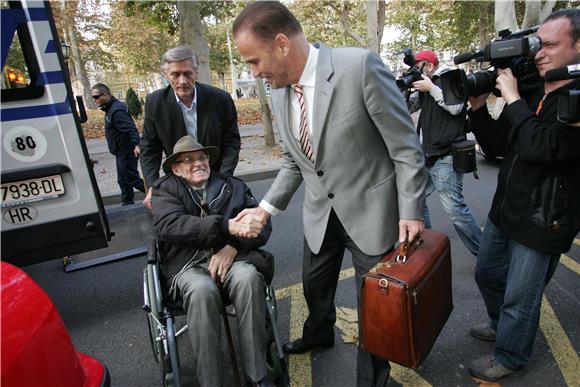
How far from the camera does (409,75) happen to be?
11.0 feet

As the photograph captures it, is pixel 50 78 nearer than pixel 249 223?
No

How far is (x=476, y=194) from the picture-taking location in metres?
5.65

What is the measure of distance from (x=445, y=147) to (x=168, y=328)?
256cm

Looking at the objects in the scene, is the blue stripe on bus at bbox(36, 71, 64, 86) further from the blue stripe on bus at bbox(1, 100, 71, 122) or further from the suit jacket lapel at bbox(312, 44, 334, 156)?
the suit jacket lapel at bbox(312, 44, 334, 156)

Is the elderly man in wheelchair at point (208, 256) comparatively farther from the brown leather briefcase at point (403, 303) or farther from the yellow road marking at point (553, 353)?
the brown leather briefcase at point (403, 303)

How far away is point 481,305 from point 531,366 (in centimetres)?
68

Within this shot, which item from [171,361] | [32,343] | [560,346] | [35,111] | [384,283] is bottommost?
[560,346]

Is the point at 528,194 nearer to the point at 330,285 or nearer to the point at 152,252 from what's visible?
the point at 330,285

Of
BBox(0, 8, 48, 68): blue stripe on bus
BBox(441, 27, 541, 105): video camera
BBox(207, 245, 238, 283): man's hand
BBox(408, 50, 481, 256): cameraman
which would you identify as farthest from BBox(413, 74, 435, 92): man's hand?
BBox(0, 8, 48, 68): blue stripe on bus

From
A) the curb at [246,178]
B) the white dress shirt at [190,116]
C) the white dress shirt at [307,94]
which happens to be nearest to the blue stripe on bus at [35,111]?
the white dress shirt at [190,116]

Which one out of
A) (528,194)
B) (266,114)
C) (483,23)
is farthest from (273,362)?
(483,23)

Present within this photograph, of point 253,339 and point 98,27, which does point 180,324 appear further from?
point 98,27

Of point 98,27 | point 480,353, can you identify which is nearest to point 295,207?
point 480,353

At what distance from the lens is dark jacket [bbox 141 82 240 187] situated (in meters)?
3.02
